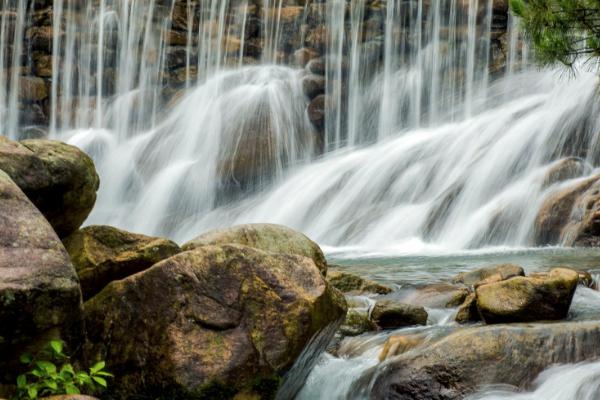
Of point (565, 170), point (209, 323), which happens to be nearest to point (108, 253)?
point (209, 323)

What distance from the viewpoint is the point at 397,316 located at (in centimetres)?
711

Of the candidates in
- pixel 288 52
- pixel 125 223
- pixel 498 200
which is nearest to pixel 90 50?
pixel 288 52

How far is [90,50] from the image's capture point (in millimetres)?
28859

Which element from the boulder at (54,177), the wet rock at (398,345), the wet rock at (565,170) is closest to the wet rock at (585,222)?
the wet rock at (565,170)

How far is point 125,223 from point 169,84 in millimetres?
8596

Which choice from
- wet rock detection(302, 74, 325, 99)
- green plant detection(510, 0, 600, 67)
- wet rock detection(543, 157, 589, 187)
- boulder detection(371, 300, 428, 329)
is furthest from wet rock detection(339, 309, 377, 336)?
wet rock detection(302, 74, 325, 99)

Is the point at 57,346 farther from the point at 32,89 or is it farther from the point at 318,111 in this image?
the point at 32,89

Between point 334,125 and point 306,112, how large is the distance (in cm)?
97

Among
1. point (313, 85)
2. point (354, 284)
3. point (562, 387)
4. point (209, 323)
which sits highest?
point (313, 85)

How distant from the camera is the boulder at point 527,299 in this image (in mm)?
6387

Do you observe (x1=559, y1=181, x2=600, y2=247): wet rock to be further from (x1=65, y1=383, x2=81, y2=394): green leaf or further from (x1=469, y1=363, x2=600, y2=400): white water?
(x1=65, y1=383, x2=81, y2=394): green leaf

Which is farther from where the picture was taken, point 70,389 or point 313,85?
point 313,85

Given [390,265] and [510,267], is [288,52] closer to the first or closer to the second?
[390,265]

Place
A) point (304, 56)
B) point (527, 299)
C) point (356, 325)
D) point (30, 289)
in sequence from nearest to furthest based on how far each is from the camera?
point (30, 289) → point (527, 299) → point (356, 325) → point (304, 56)
